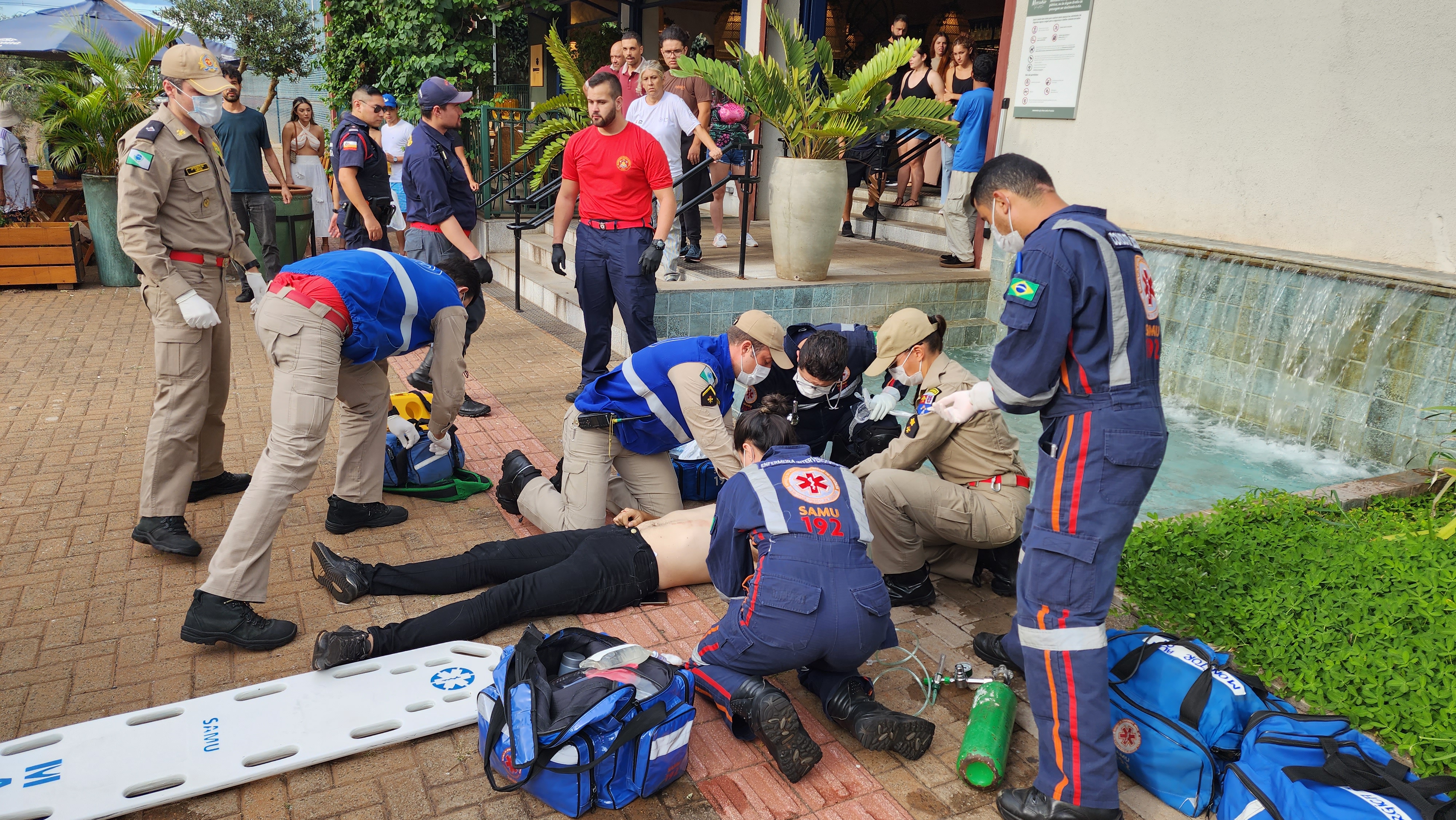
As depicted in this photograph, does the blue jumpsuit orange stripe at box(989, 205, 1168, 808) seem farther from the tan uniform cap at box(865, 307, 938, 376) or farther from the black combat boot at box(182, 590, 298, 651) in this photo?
the black combat boot at box(182, 590, 298, 651)

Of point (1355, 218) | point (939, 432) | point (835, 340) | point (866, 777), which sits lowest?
point (866, 777)

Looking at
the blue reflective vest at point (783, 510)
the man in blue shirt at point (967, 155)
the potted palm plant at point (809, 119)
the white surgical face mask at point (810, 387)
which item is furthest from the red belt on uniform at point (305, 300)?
the man in blue shirt at point (967, 155)

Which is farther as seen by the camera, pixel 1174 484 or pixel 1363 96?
pixel 1363 96

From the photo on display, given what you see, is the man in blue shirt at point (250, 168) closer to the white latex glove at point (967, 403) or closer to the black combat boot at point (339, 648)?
the black combat boot at point (339, 648)

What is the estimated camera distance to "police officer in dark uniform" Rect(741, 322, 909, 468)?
432cm

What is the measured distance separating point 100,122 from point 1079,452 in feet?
33.5

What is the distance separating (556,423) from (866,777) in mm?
3420

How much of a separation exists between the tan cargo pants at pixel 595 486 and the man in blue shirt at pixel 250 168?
5.47 m

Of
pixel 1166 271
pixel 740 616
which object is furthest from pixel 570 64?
pixel 740 616

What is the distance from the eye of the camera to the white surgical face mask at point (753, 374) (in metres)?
3.72

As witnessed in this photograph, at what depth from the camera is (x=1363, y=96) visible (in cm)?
587

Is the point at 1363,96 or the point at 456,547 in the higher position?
the point at 1363,96

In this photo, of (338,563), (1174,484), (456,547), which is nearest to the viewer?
(338,563)

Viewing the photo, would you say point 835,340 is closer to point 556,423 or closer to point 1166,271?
point 556,423
